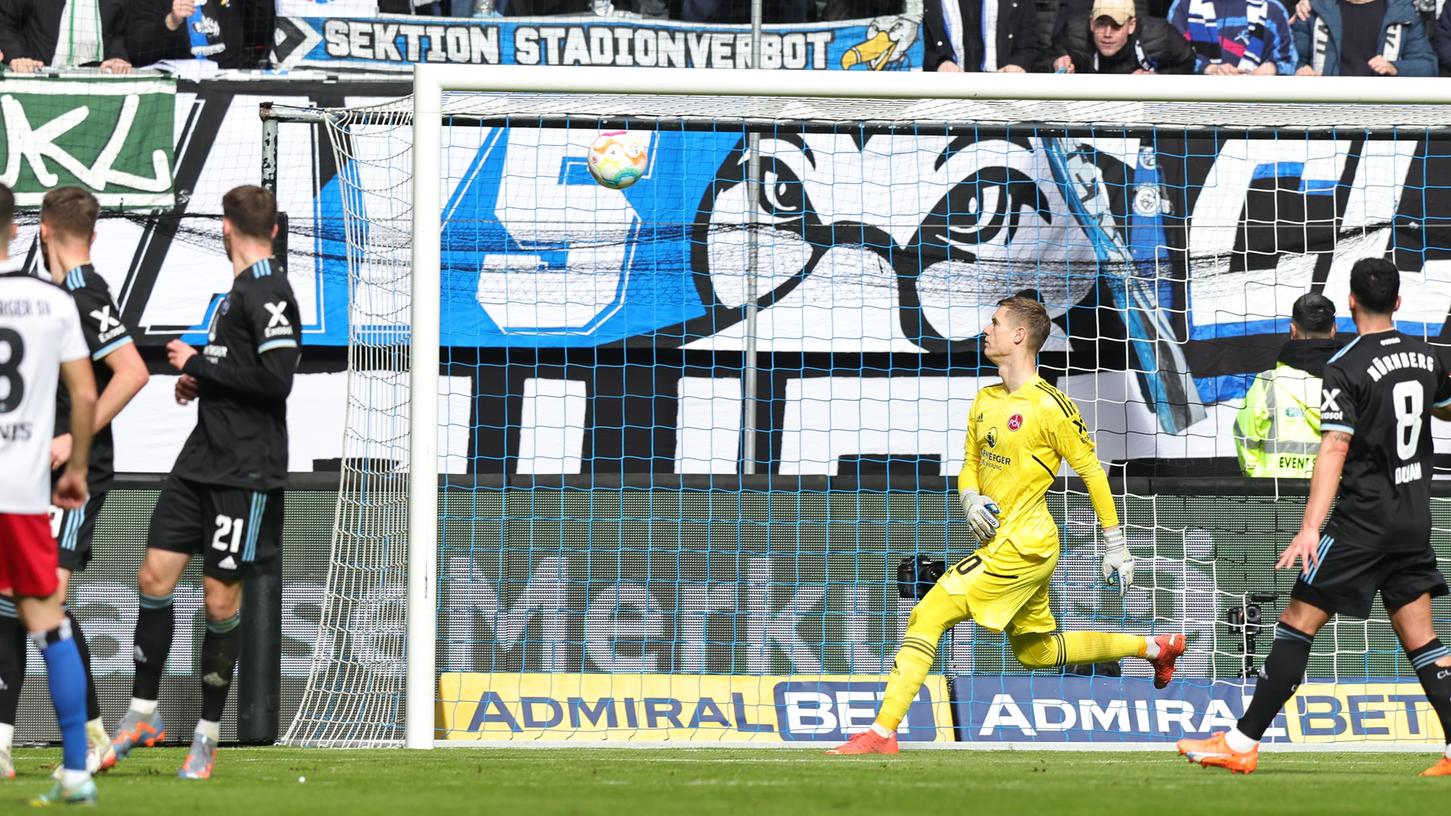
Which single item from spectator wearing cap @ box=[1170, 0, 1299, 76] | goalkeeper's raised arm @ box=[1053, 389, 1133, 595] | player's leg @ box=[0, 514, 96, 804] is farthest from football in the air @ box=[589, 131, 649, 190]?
player's leg @ box=[0, 514, 96, 804]

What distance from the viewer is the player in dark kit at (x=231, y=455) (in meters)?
6.42

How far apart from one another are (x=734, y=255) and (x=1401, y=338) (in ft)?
19.6

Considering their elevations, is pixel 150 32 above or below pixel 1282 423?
above

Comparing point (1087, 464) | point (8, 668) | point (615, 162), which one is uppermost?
point (615, 162)

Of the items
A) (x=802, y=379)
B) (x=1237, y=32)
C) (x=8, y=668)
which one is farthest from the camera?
(x=1237, y=32)

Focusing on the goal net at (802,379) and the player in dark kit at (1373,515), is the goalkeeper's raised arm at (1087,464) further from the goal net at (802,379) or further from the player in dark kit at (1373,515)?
the goal net at (802,379)

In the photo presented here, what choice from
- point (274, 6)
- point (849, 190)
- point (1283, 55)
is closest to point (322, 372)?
point (274, 6)

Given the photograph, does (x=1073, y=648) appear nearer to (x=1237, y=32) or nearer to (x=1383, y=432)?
(x=1383, y=432)

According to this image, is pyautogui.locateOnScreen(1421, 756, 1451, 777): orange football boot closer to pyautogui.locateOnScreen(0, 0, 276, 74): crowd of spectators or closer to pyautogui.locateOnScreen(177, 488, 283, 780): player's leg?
pyautogui.locateOnScreen(177, 488, 283, 780): player's leg

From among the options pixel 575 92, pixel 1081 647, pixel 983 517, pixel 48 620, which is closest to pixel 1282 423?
pixel 1081 647

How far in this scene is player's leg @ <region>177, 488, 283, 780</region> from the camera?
6.43 meters

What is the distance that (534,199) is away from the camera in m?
12.7

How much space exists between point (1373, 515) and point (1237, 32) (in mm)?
7500

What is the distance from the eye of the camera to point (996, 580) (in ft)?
27.0
